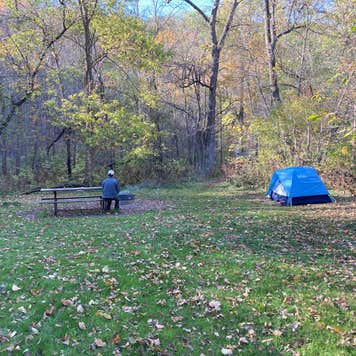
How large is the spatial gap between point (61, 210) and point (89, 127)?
8.75 m

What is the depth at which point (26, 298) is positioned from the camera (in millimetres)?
4992

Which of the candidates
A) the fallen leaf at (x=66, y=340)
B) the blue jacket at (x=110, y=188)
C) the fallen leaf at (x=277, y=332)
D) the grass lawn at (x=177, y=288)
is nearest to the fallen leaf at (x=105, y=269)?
the grass lawn at (x=177, y=288)

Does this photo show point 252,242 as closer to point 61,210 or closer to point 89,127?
point 61,210

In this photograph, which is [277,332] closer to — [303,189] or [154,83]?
[303,189]

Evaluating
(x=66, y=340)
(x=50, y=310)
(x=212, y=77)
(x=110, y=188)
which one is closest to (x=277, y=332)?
(x=66, y=340)

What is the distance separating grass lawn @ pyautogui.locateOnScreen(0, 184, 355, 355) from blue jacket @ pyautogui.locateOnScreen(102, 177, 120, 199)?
192 centimetres

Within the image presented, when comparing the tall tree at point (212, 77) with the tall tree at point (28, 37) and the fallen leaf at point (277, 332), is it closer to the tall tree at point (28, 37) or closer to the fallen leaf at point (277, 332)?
the tall tree at point (28, 37)

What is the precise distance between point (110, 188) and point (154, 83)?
1486cm

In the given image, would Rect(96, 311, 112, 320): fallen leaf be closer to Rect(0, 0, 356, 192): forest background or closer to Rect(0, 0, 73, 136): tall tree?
Rect(0, 0, 356, 192): forest background

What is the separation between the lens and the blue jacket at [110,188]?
11367 mm

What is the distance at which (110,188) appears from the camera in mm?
11469

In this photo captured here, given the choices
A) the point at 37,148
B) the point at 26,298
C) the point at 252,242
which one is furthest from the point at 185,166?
the point at 26,298

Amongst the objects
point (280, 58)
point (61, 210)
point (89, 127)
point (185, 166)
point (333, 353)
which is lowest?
point (333, 353)

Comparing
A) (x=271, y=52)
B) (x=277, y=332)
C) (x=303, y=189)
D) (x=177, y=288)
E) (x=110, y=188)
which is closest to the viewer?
(x=277, y=332)
